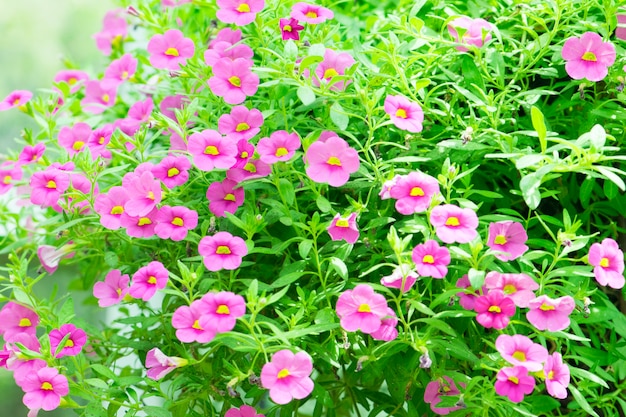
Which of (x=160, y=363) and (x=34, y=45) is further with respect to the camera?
(x=34, y=45)

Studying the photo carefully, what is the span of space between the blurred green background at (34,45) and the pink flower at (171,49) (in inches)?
34.0

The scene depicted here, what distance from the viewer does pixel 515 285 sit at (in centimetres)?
92

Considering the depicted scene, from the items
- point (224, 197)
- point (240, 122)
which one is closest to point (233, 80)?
point (240, 122)

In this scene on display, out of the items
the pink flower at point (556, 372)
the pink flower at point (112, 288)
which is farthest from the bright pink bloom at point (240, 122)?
the pink flower at point (556, 372)

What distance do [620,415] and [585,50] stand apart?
0.56m

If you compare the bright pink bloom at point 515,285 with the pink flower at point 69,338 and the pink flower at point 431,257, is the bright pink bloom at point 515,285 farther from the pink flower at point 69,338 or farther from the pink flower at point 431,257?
the pink flower at point 69,338

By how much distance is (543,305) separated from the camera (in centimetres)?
91

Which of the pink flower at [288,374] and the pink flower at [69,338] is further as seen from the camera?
the pink flower at [69,338]

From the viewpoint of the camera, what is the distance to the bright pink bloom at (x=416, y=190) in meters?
0.96

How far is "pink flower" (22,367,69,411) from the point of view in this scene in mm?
984

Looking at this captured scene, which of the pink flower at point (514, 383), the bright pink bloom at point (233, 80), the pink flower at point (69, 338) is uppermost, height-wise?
the bright pink bloom at point (233, 80)

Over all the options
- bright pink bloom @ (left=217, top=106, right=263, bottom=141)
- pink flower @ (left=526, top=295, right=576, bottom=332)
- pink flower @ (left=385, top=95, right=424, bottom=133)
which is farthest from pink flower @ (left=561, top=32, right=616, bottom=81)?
bright pink bloom @ (left=217, top=106, right=263, bottom=141)

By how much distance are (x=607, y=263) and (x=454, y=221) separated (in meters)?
0.20

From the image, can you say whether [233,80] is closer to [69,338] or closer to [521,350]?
[69,338]
